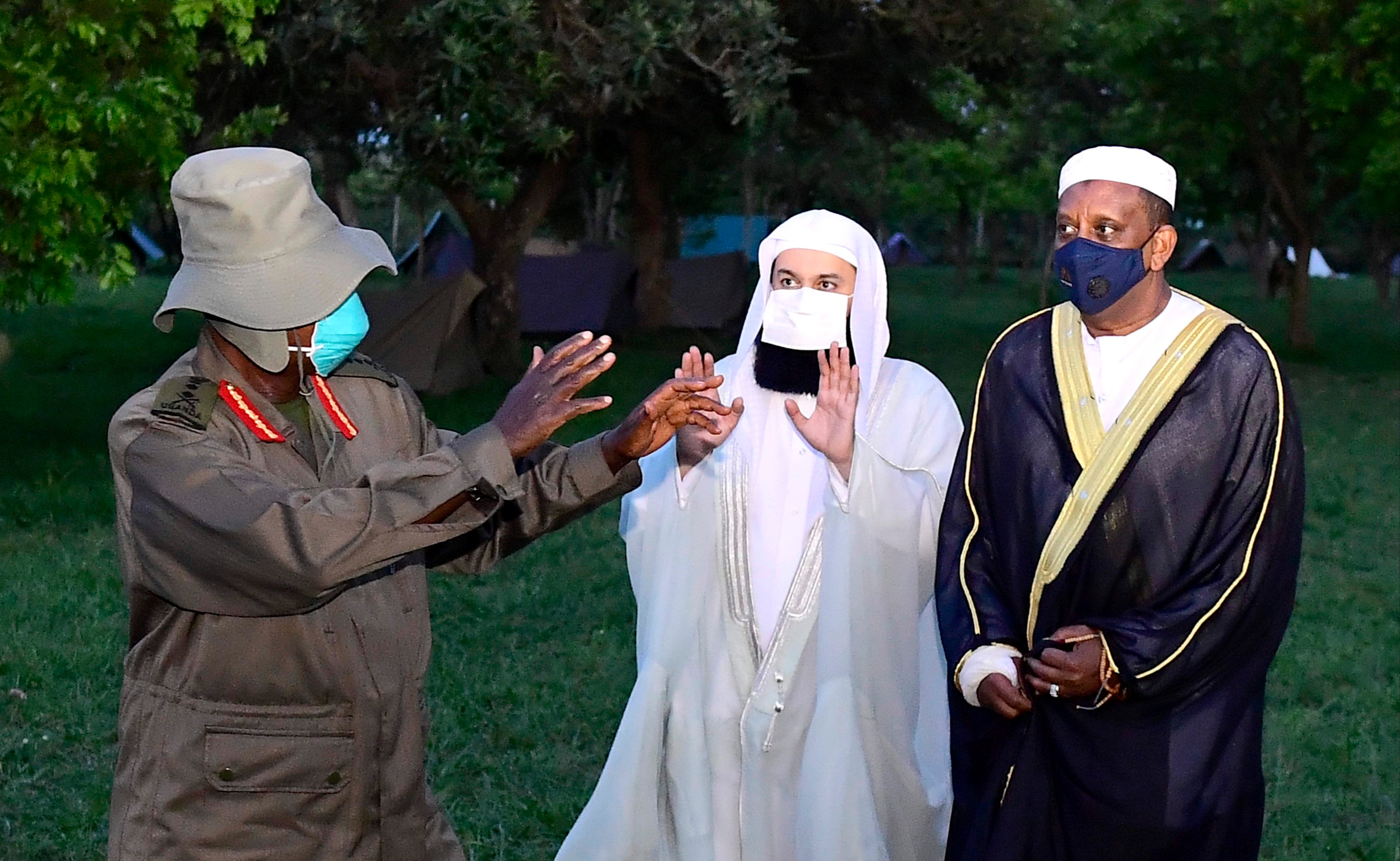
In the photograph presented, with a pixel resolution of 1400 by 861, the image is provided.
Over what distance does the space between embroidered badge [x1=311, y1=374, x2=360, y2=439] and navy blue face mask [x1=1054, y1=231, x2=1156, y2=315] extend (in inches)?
61.3

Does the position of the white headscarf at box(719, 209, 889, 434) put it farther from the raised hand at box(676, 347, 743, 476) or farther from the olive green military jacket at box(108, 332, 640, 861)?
the olive green military jacket at box(108, 332, 640, 861)

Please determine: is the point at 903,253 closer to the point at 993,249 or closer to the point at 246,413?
the point at 993,249

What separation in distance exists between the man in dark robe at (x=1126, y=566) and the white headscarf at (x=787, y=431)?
0.82 metres

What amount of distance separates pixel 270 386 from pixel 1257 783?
2.20 metres

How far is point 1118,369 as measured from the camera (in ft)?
11.5

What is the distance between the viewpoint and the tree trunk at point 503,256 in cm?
1772

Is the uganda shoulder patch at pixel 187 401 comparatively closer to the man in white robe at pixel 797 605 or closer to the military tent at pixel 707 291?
the man in white robe at pixel 797 605

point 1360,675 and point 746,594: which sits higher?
point 746,594

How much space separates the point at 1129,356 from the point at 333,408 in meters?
1.76

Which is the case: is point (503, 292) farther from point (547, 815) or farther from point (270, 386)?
point (270, 386)

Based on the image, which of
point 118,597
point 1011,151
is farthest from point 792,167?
point 118,597

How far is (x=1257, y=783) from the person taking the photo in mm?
3391

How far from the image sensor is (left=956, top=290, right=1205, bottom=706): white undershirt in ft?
11.3

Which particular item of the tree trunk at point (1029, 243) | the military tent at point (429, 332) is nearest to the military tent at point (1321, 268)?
the tree trunk at point (1029, 243)
